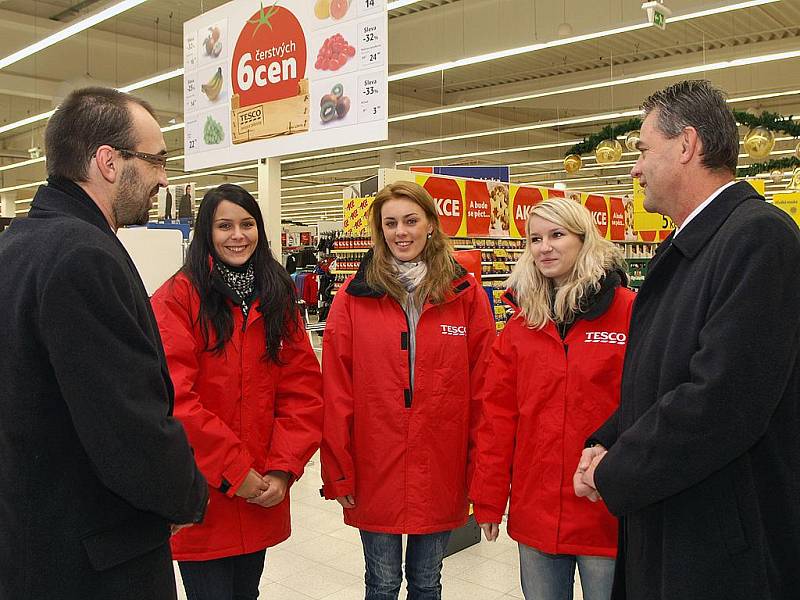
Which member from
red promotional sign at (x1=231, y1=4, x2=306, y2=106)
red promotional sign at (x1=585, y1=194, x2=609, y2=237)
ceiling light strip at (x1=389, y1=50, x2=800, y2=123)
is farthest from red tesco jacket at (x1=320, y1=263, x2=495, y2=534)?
ceiling light strip at (x1=389, y1=50, x2=800, y2=123)

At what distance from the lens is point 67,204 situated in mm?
1555

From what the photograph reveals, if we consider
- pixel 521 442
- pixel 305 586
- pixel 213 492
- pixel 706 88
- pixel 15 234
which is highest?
pixel 706 88

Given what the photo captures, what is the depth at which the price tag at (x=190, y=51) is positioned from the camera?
5.29 m

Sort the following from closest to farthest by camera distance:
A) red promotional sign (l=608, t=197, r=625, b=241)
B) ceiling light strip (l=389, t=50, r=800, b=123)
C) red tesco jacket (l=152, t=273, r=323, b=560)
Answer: red tesco jacket (l=152, t=273, r=323, b=560) < ceiling light strip (l=389, t=50, r=800, b=123) < red promotional sign (l=608, t=197, r=625, b=241)

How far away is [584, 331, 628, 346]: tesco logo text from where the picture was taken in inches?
83.9

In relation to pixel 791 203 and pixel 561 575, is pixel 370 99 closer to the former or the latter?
pixel 561 575

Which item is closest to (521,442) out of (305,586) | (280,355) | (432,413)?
(432,413)

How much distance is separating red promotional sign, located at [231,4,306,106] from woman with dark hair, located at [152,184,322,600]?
7.47ft

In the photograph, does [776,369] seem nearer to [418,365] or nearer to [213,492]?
[418,365]

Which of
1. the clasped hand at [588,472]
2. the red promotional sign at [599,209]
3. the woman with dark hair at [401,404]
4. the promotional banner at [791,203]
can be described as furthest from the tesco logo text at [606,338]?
the promotional banner at [791,203]

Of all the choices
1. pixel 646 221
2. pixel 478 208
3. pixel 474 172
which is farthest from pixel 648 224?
pixel 478 208

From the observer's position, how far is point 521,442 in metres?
2.23

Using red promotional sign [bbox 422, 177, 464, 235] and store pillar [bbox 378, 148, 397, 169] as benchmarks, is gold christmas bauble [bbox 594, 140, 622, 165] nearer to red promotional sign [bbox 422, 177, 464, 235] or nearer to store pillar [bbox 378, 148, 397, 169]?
red promotional sign [bbox 422, 177, 464, 235]

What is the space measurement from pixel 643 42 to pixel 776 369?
1189cm
